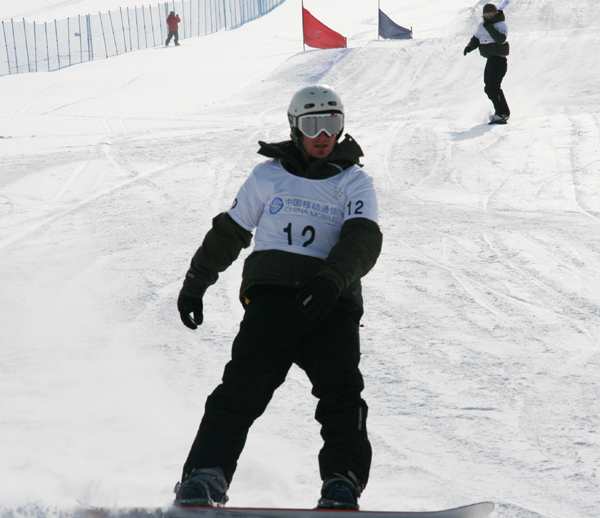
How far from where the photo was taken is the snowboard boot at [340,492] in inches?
81.3

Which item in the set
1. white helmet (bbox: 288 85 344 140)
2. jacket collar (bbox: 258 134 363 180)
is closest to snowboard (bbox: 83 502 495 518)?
jacket collar (bbox: 258 134 363 180)

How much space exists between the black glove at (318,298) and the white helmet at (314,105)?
3.01ft

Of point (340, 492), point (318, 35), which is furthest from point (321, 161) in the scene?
point (318, 35)

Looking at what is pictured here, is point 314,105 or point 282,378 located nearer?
point 282,378

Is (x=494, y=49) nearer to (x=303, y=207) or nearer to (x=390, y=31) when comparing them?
(x=303, y=207)

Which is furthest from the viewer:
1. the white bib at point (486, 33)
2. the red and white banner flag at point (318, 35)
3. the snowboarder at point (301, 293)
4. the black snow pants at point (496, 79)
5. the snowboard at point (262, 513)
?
the red and white banner flag at point (318, 35)

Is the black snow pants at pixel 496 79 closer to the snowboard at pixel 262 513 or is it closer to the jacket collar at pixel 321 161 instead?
the jacket collar at pixel 321 161

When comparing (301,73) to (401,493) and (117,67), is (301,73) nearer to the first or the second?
(117,67)

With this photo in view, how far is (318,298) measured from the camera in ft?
7.57

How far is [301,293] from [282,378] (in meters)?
0.38

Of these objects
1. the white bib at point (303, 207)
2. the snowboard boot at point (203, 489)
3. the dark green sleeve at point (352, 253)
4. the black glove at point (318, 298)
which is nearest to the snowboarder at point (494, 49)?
the white bib at point (303, 207)

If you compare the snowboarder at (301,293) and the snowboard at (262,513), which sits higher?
the snowboarder at (301,293)

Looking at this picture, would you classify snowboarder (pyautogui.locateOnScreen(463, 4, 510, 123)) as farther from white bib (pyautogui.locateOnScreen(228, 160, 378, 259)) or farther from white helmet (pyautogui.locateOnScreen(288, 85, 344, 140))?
white bib (pyautogui.locateOnScreen(228, 160, 378, 259))

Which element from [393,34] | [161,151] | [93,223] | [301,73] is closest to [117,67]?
[301,73]
